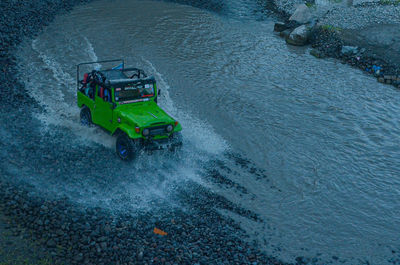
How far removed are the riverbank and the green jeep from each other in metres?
14.4

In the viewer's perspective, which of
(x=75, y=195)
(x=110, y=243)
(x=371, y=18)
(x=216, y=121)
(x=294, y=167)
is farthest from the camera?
(x=371, y=18)

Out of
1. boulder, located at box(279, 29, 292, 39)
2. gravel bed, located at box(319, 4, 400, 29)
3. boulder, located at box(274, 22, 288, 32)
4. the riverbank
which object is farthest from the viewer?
boulder, located at box(274, 22, 288, 32)

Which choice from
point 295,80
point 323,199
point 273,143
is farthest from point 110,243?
point 295,80

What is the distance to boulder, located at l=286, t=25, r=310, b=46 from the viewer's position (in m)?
26.7

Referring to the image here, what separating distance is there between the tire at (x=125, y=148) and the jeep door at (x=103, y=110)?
0.72 metres

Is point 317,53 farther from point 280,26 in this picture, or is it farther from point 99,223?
point 99,223

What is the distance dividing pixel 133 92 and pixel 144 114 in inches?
41.4

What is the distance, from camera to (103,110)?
531 inches

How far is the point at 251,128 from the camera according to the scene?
16.6m

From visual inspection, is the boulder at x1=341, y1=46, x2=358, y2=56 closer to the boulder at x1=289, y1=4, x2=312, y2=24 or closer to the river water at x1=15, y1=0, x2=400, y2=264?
the river water at x1=15, y1=0, x2=400, y2=264

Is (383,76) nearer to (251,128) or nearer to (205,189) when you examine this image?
(251,128)

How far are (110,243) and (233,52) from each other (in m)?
17.1

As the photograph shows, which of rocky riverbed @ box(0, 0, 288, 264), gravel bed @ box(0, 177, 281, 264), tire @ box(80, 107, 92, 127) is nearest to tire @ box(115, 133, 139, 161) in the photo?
rocky riverbed @ box(0, 0, 288, 264)

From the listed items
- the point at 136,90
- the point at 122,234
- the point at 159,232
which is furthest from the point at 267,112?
the point at 122,234
